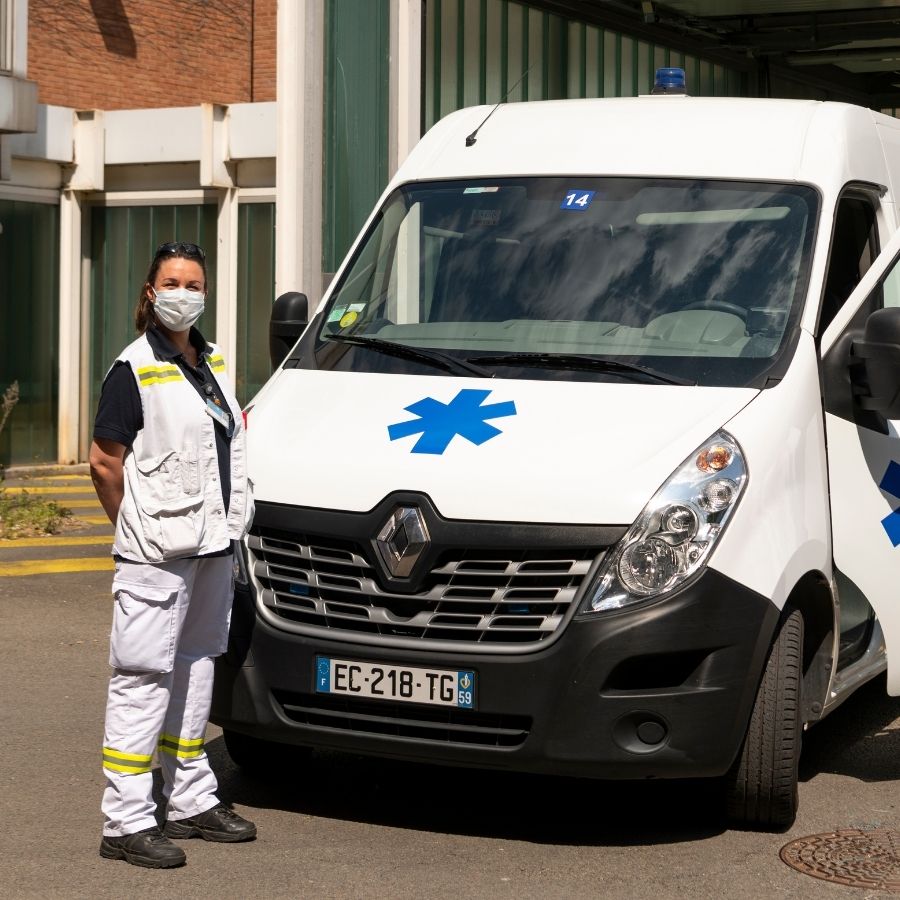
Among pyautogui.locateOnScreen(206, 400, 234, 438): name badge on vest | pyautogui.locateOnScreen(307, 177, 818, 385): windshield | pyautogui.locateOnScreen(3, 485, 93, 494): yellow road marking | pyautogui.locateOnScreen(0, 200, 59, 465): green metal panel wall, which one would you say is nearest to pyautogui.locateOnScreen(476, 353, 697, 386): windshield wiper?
pyautogui.locateOnScreen(307, 177, 818, 385): windshield

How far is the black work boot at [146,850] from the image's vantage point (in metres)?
5.48

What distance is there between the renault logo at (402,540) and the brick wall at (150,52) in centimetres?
1969

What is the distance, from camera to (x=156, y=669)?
5.53 metres

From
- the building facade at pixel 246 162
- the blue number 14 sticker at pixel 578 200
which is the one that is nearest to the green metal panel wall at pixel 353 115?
the building facade at pixel 246 162

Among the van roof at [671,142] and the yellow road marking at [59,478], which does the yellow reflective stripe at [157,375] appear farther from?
the yellow road marking at [59,478]

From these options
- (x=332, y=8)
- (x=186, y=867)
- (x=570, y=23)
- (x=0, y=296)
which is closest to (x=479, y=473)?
(x=186, y=867)

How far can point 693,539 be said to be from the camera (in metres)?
5.49

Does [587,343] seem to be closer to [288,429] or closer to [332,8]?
[288,429]

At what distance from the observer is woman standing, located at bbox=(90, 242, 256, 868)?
Result: 5.49 m

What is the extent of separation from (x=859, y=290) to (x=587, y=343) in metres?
0.99

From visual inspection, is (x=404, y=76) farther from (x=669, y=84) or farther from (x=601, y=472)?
(x=601, y=472)

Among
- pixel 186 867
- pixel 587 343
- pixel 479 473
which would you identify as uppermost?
pixel 587 343

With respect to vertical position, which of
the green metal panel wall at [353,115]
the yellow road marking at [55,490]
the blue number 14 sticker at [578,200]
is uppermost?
the green metal panel wall at [353,115]

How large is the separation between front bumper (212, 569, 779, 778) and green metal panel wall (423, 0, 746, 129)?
9.14 metres
